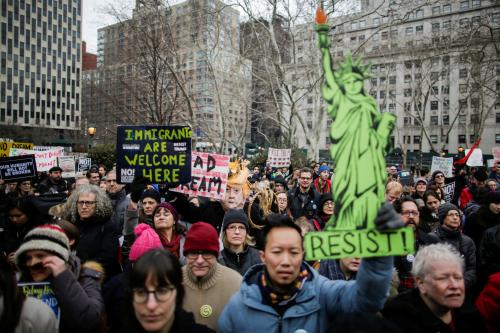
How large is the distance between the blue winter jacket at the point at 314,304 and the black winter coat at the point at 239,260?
4.23ft

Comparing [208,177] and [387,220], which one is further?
[208,177]

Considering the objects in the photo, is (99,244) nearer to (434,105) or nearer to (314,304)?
(314,304)

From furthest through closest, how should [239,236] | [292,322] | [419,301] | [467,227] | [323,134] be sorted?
[323,134] < [467,227] < [239,236] < [419,301] < [292,322]

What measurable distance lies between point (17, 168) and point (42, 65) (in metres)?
91.6

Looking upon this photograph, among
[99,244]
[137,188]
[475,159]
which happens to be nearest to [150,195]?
[137,188]

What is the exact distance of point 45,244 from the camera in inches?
91.0

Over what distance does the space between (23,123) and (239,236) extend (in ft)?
305

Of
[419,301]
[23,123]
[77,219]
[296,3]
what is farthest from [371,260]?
[23,123]

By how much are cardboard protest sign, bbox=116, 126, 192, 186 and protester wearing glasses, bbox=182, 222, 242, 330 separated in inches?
99.0

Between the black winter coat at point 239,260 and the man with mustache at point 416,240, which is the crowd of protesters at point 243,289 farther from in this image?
the man with mustache at point 416,240

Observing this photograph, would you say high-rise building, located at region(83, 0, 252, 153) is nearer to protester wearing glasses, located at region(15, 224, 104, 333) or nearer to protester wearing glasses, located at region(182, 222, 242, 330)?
protester wearing glasses, located at region(182, 222, 242, 330)

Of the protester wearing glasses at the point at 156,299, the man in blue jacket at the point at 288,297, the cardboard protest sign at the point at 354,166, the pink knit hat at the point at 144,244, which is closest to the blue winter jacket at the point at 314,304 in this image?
the man in blue jacket at the point at 288,297

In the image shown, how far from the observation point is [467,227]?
17.3 feet

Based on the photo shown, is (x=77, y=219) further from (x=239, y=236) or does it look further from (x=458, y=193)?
(x=458, y=193)
